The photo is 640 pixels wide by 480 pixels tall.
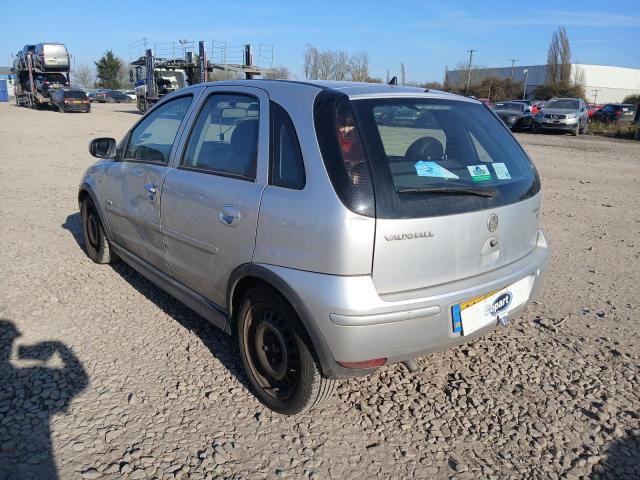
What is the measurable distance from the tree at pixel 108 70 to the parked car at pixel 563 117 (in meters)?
70.0

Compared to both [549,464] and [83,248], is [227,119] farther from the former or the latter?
[83,248]

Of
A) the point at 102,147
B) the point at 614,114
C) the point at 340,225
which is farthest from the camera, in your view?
the point at 614,114

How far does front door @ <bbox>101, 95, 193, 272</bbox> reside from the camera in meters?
3.44

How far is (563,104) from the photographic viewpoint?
2434 cm

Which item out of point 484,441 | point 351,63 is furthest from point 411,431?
point 351,63

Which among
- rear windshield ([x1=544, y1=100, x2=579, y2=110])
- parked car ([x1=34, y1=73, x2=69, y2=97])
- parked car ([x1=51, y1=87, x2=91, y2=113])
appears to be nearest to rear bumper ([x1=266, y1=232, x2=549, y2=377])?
rear windshield ([x1=544, y1=100, x2=579, y2=110])

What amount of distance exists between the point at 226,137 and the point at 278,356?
1.33 m

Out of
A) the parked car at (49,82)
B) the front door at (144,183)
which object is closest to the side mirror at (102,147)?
the front door at (144,183)

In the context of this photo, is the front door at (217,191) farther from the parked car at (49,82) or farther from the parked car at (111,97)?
the parked car at (111,97)

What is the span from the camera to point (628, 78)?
77.8 m

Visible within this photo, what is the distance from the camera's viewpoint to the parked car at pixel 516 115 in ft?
80.3

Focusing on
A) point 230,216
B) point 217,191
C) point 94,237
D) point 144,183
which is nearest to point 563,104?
point 94,237

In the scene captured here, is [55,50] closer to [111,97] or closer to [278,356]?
[111,97]

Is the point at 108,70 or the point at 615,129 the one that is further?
the point at 108,70
